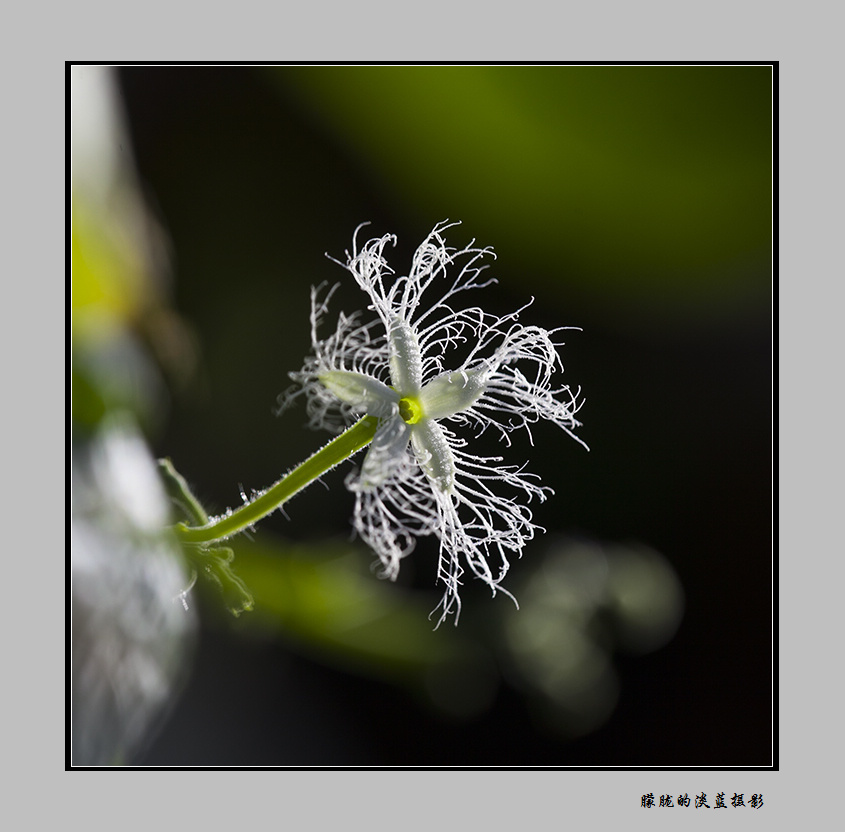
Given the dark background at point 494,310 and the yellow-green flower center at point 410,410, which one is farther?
the dark background at point 494,310

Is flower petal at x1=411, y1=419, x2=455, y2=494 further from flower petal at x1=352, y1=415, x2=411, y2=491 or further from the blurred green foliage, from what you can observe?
the blurred green foliage

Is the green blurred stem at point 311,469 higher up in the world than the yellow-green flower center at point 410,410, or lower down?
lower down

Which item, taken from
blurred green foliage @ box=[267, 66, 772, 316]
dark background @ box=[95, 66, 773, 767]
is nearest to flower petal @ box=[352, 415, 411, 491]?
dark background @ box=[95, 66, 773, 767]

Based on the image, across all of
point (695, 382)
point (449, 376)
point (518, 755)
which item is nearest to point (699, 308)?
point (695, 382)

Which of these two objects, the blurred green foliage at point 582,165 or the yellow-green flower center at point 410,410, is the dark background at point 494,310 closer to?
the blurred green foliage at point 582,165

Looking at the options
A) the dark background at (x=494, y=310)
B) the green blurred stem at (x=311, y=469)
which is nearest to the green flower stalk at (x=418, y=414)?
the green blurred stem at (x=311, y=469)

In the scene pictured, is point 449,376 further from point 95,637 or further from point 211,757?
point 211,757
